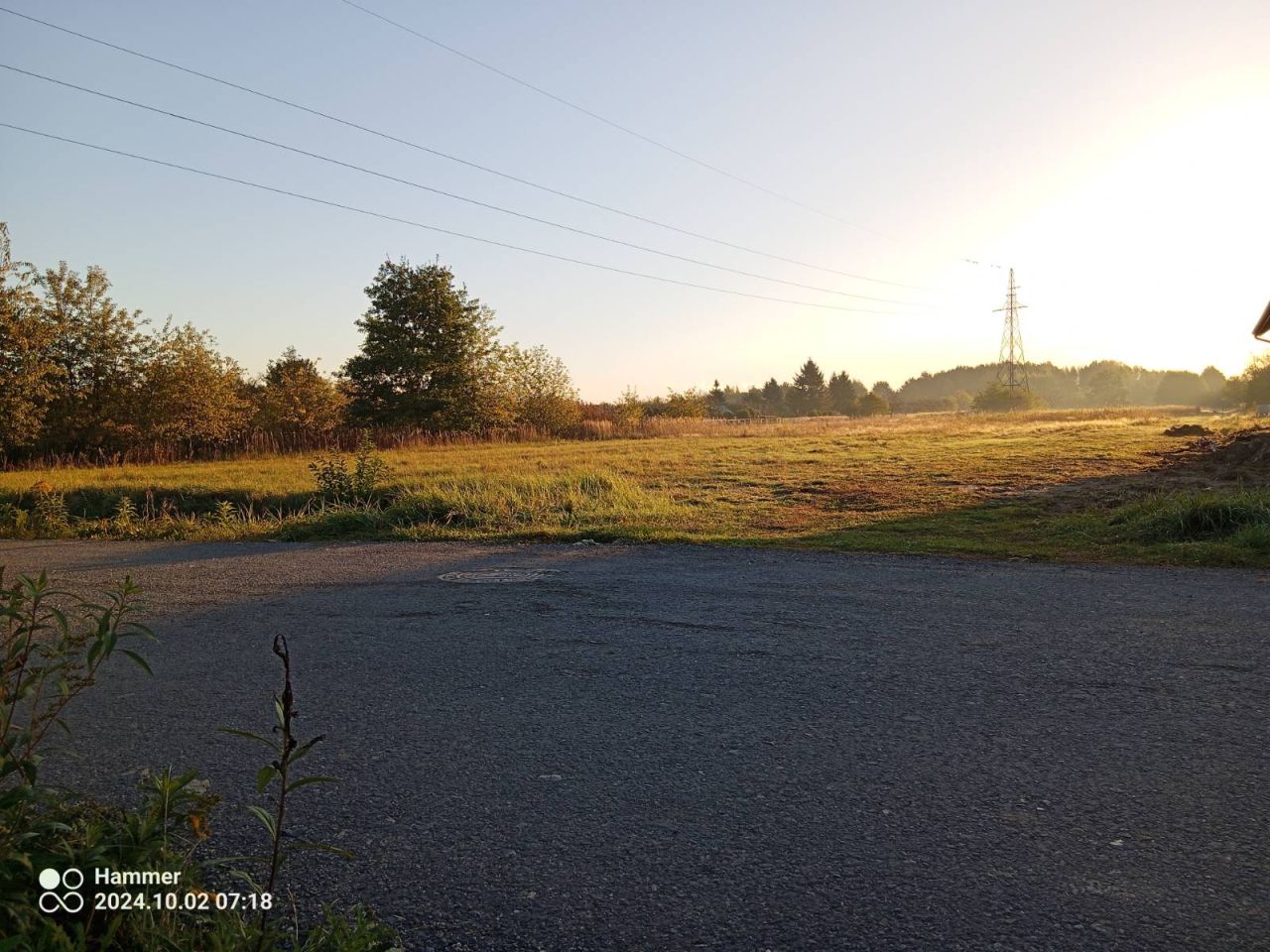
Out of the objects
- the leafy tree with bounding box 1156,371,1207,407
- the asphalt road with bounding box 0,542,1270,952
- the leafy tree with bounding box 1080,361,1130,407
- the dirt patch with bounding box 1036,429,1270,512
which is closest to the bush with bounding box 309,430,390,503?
the asphalt road with bounding box 0,542,1270,952

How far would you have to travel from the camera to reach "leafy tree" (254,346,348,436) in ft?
116

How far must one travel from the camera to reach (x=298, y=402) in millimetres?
37438

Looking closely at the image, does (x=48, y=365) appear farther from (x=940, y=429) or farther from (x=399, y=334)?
(x=940, y=429)

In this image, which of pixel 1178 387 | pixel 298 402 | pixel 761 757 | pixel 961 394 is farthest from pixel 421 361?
pixel 1178 387

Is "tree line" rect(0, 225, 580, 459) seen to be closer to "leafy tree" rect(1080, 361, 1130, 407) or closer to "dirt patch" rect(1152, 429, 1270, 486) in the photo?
"dirt patch" rect(1152, 429, 1270, 486)

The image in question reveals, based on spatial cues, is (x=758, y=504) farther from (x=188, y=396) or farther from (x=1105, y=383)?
(x=1105, y=383)

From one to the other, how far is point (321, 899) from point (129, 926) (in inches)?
24.9

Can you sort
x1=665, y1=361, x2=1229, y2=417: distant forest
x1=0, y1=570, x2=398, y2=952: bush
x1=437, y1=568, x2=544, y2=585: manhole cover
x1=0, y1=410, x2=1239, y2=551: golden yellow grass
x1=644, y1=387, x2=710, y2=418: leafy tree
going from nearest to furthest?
x1=0, y1=570, x2=398, y2=952: bush < x1=437, y1=568, x2=544, y2=585: manhole cover < x1=0, y1=410, x2=1239, y2=551: golden yellow grass < x1=644, y1=387, x2=710, y2=418: leafy tree < x1=665, y1=361, x2=1229, y2=417: distant forest

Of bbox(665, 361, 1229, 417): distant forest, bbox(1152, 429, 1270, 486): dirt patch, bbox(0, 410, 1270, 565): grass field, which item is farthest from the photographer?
bbox(665, 361, 1229, 417): distant forest

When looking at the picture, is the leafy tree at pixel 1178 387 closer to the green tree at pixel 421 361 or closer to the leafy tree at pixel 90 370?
the green tree at pixel 421 361

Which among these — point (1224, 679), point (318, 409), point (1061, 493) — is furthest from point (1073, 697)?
point (318, 409)

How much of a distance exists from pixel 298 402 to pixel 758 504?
29.7 metres

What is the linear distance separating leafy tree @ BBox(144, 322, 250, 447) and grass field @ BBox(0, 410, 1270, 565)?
722cm

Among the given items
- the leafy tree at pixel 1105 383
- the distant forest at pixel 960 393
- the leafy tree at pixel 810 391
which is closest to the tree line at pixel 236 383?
the distant forest at pixel 960 393
